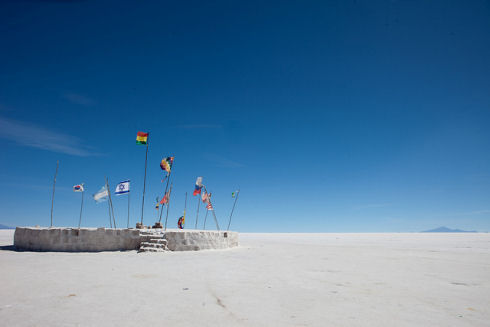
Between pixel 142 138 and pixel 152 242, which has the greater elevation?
pixel 142 138

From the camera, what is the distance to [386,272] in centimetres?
1001

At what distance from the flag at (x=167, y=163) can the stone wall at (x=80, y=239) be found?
6.38 m

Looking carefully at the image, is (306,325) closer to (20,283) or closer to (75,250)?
(20,283)

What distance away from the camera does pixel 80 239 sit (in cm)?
1520

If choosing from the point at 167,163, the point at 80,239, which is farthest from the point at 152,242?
the point at 167,163

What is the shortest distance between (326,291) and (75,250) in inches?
565

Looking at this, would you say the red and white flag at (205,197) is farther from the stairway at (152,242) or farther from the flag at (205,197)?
the stairway at (152,242)

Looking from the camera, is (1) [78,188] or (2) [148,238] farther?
(1) [78,188]

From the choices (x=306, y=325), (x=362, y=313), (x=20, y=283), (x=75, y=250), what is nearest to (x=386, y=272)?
(x=362, y=313)

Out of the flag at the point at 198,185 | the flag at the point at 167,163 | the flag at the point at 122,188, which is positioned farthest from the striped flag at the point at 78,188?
the flag at the point at 198,185

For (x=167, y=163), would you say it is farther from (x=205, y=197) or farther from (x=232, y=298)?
(x=232, y=298)

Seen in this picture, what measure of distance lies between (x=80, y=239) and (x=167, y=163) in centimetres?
809

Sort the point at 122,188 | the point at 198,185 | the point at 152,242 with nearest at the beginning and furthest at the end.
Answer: the point at 152,242
the point at 122,188
the point at 198,185

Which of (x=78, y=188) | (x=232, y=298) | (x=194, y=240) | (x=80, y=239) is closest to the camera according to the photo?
(x=232, y=298)
